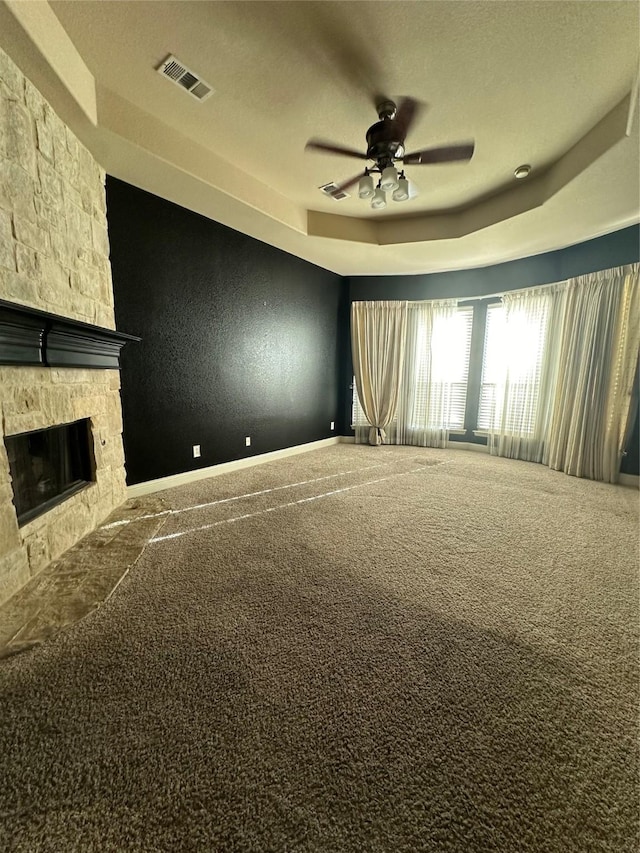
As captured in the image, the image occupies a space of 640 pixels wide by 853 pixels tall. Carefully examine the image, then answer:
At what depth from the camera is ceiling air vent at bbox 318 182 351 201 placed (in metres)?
2.94

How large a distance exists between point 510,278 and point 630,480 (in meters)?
2.84

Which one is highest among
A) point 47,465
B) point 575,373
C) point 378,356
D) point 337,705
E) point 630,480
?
point 378,356

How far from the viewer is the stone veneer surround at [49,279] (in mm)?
1584

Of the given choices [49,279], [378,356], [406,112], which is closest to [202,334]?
[49,279]

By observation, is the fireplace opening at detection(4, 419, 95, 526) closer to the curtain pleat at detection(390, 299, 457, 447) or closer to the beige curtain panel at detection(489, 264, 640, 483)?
the curtain pleat at detection(390, 299, 457, 447)

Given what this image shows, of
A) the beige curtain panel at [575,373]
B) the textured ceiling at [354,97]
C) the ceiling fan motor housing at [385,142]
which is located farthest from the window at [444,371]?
the ceiling fan motor housing at [385,142]

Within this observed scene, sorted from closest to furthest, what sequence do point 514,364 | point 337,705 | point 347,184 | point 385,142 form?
point 337,705
point 385,142
point 347,184
point 514,364

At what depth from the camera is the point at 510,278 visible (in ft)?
14.0

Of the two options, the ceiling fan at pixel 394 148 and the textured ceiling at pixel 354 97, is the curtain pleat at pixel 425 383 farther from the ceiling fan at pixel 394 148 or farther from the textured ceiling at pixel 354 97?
the ceiling fan at pixel 394 148

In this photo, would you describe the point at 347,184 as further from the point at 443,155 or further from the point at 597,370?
the point at 597,370

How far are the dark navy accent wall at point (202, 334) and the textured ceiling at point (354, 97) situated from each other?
0.34 m

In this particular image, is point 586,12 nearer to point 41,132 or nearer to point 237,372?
point 41,132

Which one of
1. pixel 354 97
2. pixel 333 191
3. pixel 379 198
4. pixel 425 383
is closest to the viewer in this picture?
pixel 354 97

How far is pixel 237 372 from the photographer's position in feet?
11.8
